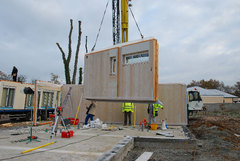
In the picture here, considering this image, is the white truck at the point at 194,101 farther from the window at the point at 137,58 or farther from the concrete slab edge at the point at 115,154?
the concrete slab edge at the point at 115,154

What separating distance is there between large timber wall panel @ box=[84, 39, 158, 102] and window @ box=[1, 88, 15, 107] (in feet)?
24.1

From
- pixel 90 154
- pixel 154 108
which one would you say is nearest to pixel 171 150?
pixel 90 154

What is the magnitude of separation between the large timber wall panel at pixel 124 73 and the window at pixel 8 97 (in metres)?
7.36

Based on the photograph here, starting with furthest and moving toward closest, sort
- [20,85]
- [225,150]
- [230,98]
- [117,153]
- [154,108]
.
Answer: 1. [230,98]
2. [20,85]
3. [154,108]
4. [225,150]
5. [117,153]

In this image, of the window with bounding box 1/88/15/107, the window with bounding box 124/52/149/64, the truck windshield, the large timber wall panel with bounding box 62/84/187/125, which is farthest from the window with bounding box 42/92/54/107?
the truck windshield

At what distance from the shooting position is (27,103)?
13.7 metres

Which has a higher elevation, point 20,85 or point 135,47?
point 135,47

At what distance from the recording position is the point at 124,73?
6688 millimetres

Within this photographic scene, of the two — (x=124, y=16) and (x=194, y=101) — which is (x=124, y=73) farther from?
(x=194, y=101)

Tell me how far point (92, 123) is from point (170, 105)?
4.85 meters

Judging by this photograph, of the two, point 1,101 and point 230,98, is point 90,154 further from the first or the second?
point 230,98

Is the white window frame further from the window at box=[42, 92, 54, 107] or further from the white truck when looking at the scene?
the white truck

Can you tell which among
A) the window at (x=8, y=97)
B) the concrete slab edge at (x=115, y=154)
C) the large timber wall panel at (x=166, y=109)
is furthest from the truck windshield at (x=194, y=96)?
the window at (x=8, y=97)

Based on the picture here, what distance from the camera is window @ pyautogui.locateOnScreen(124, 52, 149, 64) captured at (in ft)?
20.6
